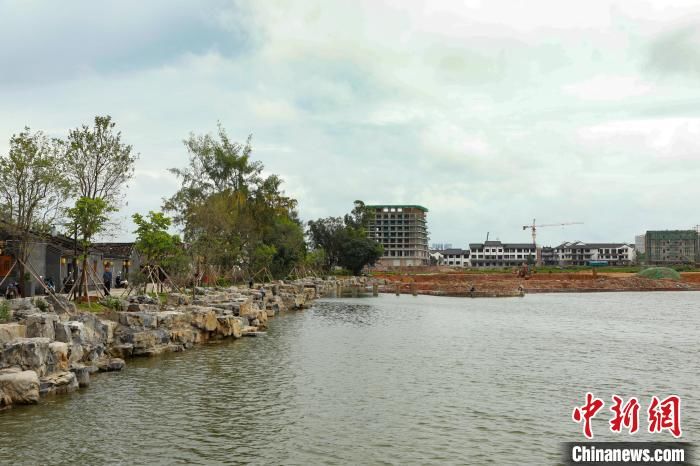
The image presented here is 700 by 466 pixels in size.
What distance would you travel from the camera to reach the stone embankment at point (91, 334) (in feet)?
52.2

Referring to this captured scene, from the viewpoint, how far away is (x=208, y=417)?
14883 millimetres

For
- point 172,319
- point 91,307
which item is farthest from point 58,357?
point 91,307

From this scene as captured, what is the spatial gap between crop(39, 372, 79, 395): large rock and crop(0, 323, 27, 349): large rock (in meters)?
1.70

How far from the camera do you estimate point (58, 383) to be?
16.4 meters

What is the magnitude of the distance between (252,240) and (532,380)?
4363 cm

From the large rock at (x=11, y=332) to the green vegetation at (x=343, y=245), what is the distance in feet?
285

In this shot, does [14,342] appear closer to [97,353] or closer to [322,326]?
[97,353]

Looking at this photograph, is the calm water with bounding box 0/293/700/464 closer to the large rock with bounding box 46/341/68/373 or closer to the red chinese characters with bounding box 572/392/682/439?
the red chinese characters with bounding box 572/392/682/439

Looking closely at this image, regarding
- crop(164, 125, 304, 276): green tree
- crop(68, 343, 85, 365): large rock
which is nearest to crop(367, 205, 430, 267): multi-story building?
crop(164, 125, 304, 276): green tree

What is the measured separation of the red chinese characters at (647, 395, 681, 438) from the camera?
13.9m

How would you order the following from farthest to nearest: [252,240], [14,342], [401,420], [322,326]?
[252,240], [322,326], [14,342], [401,420]

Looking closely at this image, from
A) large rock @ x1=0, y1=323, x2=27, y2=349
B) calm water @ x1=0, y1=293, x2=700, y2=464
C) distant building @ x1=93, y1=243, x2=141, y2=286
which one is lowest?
calm water @ x1=0, y1=293, x2=700, y2=464

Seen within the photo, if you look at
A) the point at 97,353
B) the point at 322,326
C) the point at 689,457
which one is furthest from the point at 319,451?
the point at 322,326

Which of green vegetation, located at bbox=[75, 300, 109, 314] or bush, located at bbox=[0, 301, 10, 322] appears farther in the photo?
green vegetation, located at bbox=[75, 300, 109, 314]
